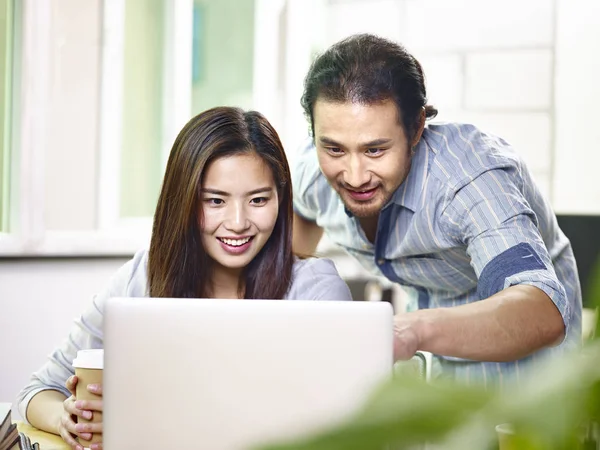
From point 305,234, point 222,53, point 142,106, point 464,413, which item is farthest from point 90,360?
point 222,53

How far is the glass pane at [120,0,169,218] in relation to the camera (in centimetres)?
288

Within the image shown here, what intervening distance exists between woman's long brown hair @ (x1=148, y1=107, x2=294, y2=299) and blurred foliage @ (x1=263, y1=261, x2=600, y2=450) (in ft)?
5.02

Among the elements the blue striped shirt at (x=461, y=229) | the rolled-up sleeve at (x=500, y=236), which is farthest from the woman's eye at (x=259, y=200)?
the rolled-up sleeve at (x=500, y=236)

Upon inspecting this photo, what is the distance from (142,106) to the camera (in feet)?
9.64

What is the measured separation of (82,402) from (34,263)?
1589mm

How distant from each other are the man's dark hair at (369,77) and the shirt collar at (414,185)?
0.19ft

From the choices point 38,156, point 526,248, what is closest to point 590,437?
point 526,248

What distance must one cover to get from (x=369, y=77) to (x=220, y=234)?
43 centimetres

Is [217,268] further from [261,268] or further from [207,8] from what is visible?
[207,8]

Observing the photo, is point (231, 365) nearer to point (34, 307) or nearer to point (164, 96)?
point (34, 307)

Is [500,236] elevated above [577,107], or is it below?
Answer: below

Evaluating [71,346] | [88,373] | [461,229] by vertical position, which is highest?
[461,229]

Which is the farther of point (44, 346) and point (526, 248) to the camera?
point (44, 346)

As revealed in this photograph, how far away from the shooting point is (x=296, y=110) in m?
3.30
